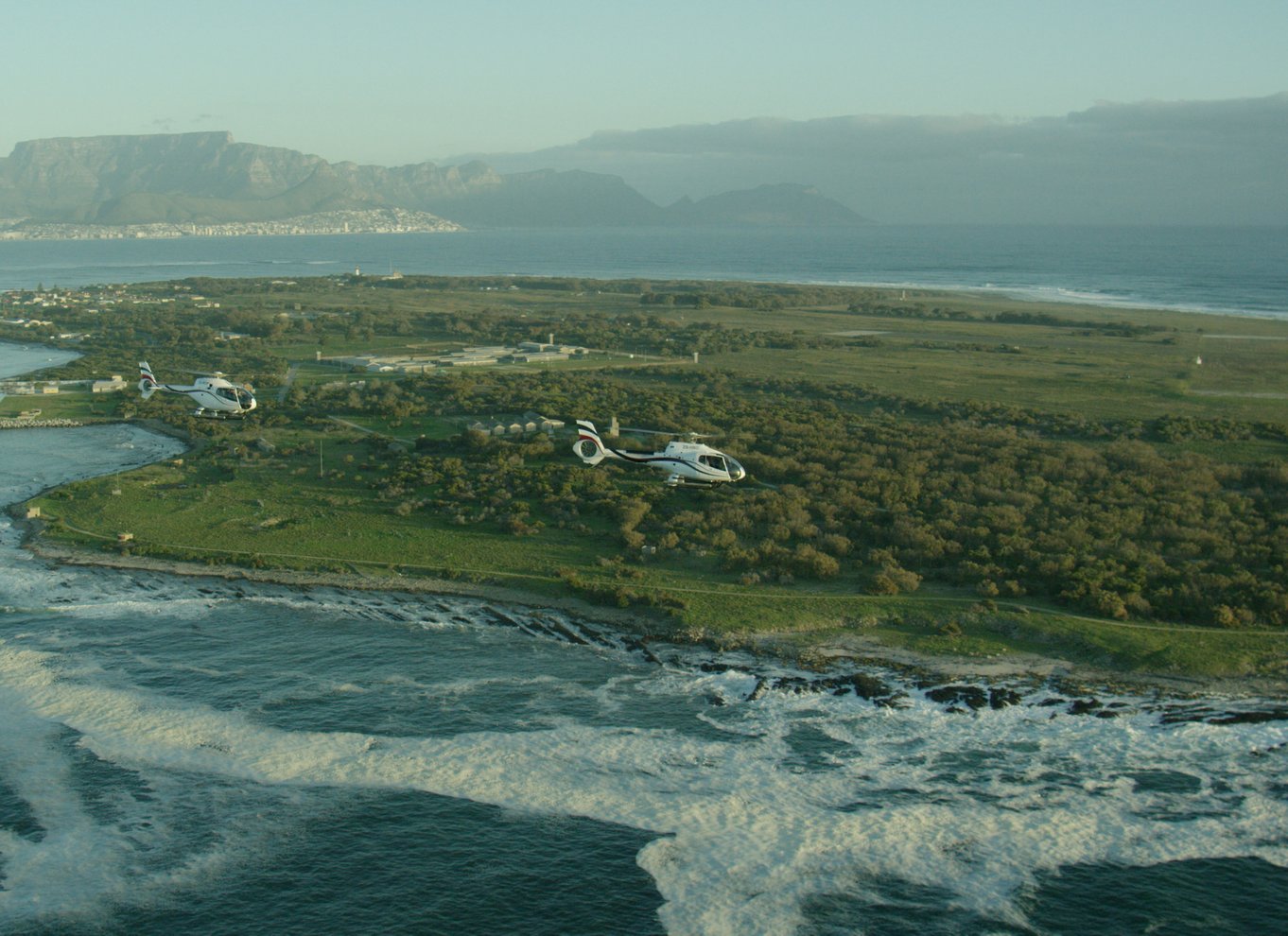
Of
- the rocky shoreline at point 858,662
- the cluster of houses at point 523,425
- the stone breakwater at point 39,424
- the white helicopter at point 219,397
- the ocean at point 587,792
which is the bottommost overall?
the ocean at point 587,792

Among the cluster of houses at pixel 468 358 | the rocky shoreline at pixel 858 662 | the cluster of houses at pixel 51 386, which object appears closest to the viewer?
the rocky shoreline at pixel 858 662

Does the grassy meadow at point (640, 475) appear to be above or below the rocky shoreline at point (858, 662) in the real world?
Answer: above

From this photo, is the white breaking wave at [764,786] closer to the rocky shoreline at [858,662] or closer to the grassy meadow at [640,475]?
the rocky shoreline at [858,662]

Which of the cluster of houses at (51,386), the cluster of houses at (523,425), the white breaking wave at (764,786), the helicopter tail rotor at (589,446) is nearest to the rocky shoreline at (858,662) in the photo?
the white breaking wave at (764,786)

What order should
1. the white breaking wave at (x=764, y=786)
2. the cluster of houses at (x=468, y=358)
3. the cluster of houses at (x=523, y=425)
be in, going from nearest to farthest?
1. the white breaking wave at (x=764, y=786)
2. the cluster of houses at (x=523, y=425)
3. the cluster of houses at (x=468, y=358)

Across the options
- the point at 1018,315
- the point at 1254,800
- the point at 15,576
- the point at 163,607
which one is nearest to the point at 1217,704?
the point at 1254,800

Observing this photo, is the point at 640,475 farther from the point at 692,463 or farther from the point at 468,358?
the point at 468,358

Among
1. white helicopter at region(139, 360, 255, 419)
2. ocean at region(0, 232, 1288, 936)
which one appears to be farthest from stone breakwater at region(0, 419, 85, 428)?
ocean at region(0, 232, 1288, 936)

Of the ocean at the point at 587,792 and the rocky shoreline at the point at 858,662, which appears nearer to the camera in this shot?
the ocean at the point at 587,792
